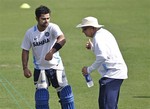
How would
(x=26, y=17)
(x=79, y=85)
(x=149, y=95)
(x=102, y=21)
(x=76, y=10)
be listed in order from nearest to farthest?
(x=149, y=95), (x=79, y=85), (x=102, y=21), (x=26, y=17), (x=76, y=10)

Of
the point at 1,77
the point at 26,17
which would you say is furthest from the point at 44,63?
the point at 26,17

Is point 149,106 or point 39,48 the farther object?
point 149,106

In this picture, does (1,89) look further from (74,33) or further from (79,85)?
(74,33)

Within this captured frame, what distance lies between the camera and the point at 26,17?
3116cm

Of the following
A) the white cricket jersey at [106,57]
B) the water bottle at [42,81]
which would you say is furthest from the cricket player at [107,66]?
the water bottle at [42,81]

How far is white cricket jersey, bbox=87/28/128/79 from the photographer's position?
31.3 ft

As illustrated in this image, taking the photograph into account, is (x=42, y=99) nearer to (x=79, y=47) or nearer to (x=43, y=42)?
(x=43, y=42)

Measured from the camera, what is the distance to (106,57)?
9.58m

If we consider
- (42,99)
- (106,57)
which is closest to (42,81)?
(42,99)

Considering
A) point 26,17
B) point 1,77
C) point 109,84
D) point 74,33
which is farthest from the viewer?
point 26,17

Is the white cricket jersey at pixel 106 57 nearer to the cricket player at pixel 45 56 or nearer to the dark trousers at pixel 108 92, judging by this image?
the dark trousers at pixel 108 92

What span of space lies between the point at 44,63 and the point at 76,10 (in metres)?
24.4

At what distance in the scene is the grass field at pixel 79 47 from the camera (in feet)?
44.2

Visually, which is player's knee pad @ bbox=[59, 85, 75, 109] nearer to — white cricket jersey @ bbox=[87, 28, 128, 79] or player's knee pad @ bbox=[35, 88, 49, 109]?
player's knee pad @ bbox=[35, 88, 49, 109]
